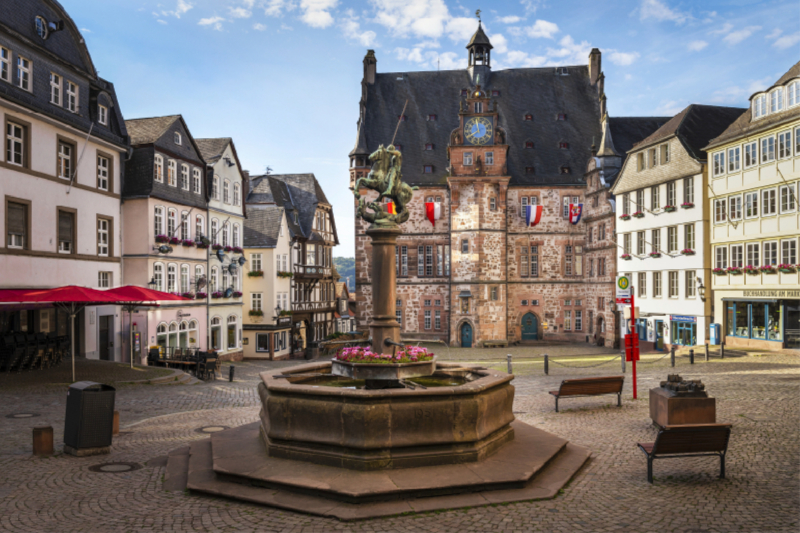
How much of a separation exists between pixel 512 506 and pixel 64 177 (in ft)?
76.1

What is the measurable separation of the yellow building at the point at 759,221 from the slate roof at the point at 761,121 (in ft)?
0.15

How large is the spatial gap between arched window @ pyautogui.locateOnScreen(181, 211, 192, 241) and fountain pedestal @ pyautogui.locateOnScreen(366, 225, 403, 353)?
22.3 metres

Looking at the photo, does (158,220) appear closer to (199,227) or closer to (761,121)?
(199,227)

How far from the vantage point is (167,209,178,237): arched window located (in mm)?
30914

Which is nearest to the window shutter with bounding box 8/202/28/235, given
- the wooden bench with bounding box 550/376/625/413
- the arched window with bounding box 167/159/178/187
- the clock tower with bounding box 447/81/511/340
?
the arched window with bounding box 167/159/178/187


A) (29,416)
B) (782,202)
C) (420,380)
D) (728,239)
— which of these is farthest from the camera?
(728,239)

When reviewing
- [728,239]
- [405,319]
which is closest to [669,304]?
[728,239]

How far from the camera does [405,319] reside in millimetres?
49719

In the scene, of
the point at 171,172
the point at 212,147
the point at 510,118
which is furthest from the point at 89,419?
the point at 510,118

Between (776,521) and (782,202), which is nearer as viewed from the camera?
(776,521)

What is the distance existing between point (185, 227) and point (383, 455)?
88.0ft

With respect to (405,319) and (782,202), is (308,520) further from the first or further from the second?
(405,319)

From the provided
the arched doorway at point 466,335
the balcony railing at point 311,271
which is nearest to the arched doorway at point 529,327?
the arched doorway at point 466,335

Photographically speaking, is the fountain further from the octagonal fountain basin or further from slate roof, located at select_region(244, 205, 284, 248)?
slate roof, located at select_region(244, 205, 284, 248)
